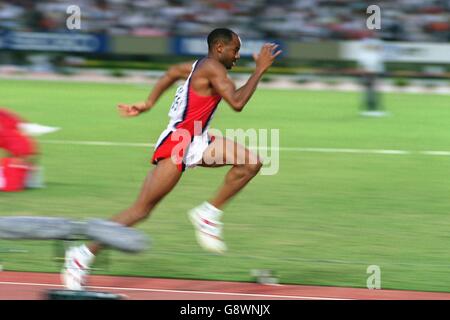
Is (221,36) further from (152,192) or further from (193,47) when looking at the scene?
(193,47)

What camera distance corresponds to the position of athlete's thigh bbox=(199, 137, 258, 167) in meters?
8.22

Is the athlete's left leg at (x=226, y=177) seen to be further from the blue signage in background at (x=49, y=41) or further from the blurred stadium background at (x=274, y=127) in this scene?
the blue signage in background at (x=49, y=41)

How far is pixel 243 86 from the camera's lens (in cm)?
771

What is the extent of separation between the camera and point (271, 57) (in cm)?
764

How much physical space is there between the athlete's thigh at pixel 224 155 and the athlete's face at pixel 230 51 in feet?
2.15

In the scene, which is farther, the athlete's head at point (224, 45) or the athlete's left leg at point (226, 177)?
the athlete's left leg at point (226, 177)

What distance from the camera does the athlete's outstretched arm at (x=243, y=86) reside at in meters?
7.59

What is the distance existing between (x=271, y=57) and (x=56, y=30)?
2554cm

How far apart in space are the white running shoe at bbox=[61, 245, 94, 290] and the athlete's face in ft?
6.13

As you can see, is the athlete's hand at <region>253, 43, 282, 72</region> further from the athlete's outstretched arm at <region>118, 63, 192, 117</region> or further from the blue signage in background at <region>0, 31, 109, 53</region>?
the blue signage in background at <region>0, 31, 109, 53</region>

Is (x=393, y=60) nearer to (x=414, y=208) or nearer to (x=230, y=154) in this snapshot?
(x=414, y=208)

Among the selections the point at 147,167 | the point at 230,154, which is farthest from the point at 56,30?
the point at 230,154

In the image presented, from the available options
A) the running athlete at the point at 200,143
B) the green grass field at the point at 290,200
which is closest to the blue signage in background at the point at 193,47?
the green grass field at the point at 290,200

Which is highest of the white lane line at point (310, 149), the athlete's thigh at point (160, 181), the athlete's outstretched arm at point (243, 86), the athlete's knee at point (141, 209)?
the athlete's outstretched arm at point (243, 86)
